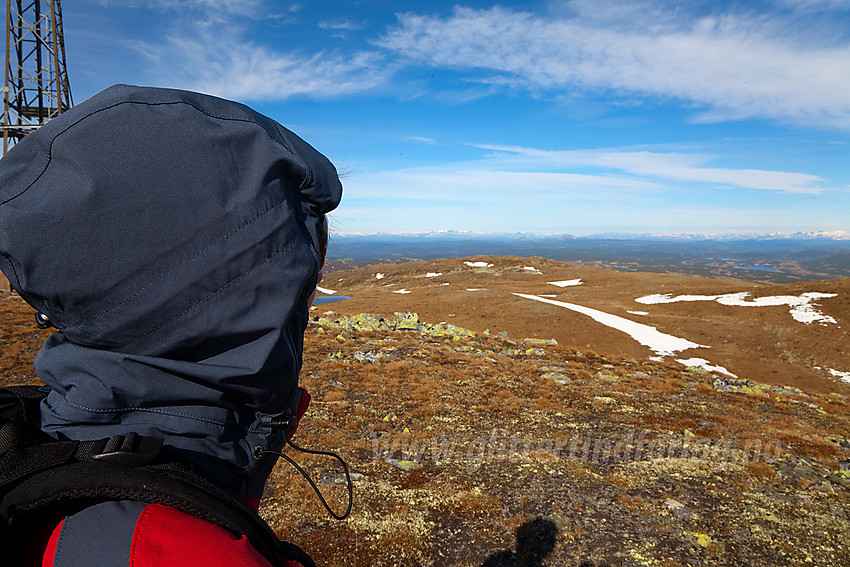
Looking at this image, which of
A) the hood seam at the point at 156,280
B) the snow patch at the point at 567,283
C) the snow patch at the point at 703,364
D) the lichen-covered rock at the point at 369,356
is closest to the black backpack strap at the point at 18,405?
the hood seam at the point at 156,280

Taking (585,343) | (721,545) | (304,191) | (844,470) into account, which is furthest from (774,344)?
(304,191)

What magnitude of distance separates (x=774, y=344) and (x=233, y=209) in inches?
1450

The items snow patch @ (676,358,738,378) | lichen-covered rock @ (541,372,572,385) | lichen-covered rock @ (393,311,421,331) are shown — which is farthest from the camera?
lichen-covered rock @ (393,311,421,331)

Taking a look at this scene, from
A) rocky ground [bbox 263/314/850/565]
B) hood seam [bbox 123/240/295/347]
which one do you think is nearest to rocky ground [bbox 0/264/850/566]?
rocky ground [bbox 263/314/850/565]

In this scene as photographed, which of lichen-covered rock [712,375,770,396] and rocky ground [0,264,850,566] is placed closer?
rocky ground [0,264,850,566]

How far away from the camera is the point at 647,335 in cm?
3002

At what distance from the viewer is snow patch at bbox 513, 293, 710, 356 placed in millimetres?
27562

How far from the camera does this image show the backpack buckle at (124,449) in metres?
1.06

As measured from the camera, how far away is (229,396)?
1.34 metres

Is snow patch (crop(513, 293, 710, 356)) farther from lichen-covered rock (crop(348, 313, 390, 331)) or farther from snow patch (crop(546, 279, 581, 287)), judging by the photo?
snow patch (crop(546, 279, 581, 287))

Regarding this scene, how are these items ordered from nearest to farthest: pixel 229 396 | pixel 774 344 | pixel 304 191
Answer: pixel 229 396 < pixel 304 191 < pixel 774 344

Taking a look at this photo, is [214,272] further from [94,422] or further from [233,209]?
[94,422]

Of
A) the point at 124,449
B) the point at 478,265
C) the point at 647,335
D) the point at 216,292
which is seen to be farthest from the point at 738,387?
the point at 478,265

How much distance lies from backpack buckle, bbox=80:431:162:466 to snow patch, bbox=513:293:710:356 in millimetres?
29727
